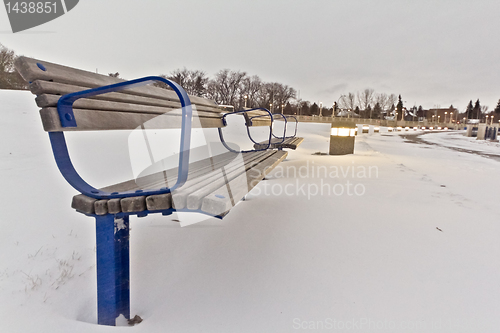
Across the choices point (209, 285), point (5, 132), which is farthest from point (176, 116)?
point (5, 132)

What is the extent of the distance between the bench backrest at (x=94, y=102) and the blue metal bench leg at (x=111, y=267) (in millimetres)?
501

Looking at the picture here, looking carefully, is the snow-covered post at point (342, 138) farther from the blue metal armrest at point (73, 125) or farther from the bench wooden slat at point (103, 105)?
the blue metal armrest at point (73, 125)

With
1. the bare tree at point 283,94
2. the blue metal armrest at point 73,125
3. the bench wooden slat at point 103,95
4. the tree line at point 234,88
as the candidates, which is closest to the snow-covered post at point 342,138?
the bench wooden slat at point 103,95

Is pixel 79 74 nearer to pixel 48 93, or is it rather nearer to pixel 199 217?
pixel 48 93

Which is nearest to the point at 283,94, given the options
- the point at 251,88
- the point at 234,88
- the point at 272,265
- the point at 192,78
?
the point at 251,88

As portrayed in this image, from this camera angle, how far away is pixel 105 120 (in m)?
1.57

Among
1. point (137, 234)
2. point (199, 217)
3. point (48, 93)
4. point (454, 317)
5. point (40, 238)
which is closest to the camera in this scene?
point (48, 93)

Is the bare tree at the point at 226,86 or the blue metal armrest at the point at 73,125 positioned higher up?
the bare tree at the point at 226,86

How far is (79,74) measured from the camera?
1.50m

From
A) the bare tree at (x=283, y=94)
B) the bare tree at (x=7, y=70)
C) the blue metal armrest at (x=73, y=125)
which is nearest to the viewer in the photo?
the blue metal armrest at (x=73, y=125)

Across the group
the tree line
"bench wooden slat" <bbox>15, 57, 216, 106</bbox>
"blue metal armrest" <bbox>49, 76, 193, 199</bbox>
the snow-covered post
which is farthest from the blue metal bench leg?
the tree line

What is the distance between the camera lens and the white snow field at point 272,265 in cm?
139

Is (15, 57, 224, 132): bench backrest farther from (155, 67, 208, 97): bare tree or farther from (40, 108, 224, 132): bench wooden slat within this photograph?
(155, 67, 208, 97): bare tree

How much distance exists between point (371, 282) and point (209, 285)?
1011mm
